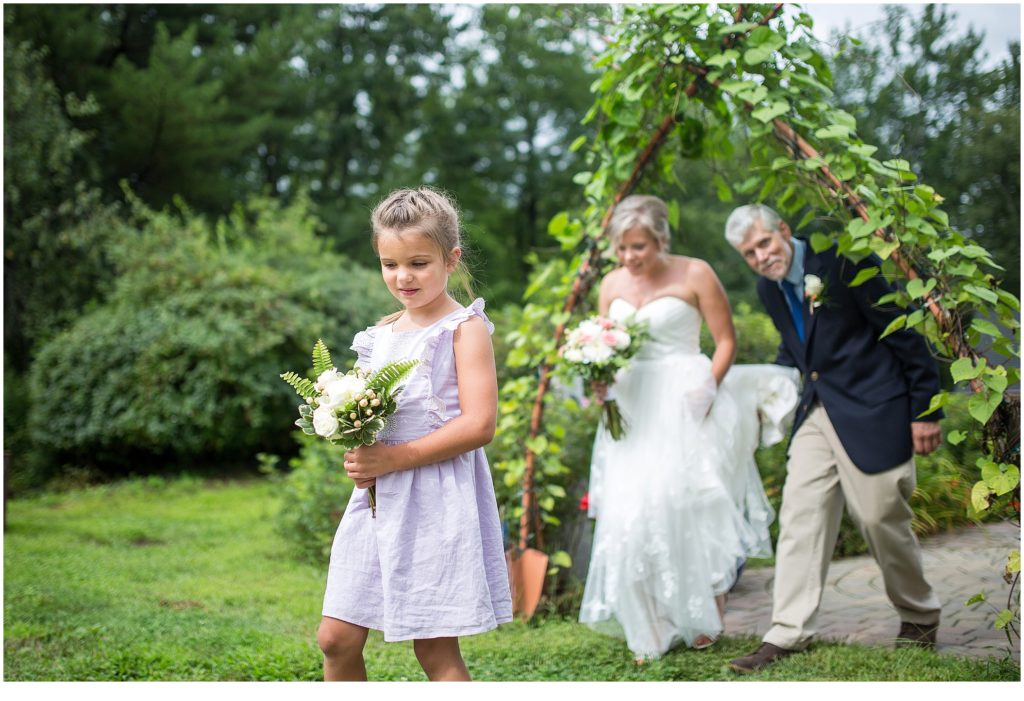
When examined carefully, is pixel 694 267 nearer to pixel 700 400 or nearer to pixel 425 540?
pixel 700 400

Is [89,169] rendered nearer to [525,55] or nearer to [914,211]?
[525,55]

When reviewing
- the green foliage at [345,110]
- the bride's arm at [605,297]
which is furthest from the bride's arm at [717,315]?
the green foliage at [345,110]

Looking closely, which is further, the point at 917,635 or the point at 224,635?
the point at 224,635

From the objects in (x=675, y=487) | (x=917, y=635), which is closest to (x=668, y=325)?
(x=675, y=487)

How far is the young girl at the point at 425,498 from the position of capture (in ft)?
8.11

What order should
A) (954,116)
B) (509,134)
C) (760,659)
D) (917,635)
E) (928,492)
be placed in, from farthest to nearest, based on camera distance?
1. (509,134)
2. (928,492)
3. (954,116)
4. (917,635)
5. (760,659)

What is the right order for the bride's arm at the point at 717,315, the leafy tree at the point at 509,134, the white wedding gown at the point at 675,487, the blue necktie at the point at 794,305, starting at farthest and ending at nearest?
the leafy tree at the point at 509,134
the bride's arm at the point at 717,315
the blue necktie at the point at 794,305
the white wedding gown at the point at 675,487

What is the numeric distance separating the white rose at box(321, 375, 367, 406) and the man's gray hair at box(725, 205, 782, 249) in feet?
7.12

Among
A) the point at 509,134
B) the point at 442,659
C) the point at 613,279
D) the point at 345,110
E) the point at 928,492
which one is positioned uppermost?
the point at 345,110

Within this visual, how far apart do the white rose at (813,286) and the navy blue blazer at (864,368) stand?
0.04 metres

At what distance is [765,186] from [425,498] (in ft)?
7.51

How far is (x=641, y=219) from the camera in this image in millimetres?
4195

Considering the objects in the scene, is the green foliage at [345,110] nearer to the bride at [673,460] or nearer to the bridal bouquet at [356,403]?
the bride at [673,460]

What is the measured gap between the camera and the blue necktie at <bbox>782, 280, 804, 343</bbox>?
4.16 metres
